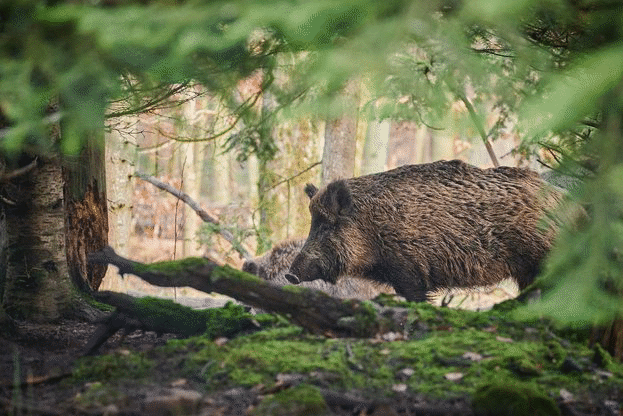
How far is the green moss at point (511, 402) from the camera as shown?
3.88 meters

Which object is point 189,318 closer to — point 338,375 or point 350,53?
point 338,375

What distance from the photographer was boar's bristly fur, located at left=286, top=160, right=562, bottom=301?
24.8 ft

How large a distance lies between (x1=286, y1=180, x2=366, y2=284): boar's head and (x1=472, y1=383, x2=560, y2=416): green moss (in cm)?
407

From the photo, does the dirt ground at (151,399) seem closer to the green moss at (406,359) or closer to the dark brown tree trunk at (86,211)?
the green moss at (406,359)

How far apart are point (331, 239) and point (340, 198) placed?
17.7 inches

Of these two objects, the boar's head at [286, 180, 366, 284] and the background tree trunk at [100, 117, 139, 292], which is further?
the background tree trunk at [100, 117, 139, 292]

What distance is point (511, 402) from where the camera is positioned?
3.90 metres

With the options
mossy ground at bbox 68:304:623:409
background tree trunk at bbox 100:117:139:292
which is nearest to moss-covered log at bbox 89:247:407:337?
mossy ground at bbox 68:304:623:409

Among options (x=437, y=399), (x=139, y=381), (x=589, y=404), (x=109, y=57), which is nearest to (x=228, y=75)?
(x=109, y=57)

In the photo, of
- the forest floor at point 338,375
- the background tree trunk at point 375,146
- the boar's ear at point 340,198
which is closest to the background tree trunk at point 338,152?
the boar's ear at point 340,198

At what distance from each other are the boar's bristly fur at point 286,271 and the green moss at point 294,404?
453cm

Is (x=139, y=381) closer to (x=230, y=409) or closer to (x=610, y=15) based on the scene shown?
(x=230, y=409)

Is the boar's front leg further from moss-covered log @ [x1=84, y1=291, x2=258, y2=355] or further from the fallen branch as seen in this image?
the fallen branch

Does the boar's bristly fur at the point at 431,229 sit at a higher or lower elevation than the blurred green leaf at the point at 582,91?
lower
